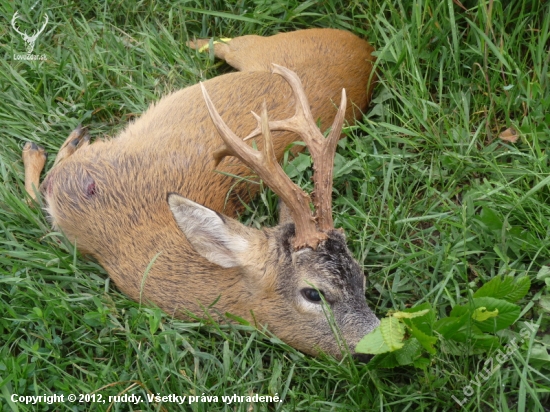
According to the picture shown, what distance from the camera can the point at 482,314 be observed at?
11.1ft

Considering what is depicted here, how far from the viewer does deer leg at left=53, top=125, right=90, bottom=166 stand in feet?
15.6

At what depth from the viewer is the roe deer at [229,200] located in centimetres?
Result: 357

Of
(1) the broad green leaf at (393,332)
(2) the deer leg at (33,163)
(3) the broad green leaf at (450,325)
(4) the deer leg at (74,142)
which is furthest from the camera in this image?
(4) the deer leg at (74,142)

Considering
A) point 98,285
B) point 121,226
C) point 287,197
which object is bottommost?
point 98,285

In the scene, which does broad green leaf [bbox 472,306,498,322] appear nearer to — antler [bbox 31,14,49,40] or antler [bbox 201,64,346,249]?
antler [bbox 201,64,346,249]

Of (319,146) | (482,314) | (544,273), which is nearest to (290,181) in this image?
(319,146)

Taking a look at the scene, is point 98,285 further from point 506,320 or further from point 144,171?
point 506,320

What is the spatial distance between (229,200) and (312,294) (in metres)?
0.97

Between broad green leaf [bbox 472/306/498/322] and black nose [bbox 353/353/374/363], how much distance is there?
0.54m

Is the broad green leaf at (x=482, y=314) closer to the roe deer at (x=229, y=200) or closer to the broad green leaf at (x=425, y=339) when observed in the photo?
the broad green leaf at (x=425, y=339)

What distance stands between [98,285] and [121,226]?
363mm

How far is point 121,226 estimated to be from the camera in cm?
407

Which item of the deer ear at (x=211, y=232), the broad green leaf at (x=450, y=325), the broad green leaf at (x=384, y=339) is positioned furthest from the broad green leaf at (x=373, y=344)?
the deer ear at (x=211, y=232)

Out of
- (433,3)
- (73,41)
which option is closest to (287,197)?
(433,3)
